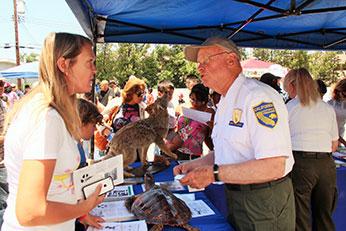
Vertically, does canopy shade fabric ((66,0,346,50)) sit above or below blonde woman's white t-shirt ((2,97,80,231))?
above

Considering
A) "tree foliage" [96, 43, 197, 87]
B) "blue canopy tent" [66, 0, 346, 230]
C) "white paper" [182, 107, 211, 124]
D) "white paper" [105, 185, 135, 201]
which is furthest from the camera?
"tree foliage" [96, 43, 197, 87]

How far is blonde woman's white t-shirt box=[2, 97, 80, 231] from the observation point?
1.05 meters

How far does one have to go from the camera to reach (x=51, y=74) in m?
1.18

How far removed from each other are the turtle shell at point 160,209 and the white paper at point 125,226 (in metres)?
0.05

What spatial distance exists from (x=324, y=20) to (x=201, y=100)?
214cm

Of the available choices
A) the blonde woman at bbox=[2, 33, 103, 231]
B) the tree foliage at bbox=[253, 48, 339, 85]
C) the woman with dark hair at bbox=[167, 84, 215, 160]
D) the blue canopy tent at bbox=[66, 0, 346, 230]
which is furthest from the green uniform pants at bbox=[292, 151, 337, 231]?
the tree foliage at bbox=[253, 48, 339, 85]

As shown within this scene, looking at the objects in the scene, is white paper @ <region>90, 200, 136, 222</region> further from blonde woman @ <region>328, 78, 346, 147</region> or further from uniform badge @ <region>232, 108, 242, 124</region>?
blonde woman @ <region>328, 78, 346, 147</region>

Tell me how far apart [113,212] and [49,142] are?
3.17 feet

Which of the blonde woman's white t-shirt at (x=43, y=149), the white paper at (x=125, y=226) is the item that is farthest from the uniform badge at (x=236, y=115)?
the blonde woman's white t-shirt at (x=43, y=149)

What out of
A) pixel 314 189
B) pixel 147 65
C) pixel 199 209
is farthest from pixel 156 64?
pixel 199 209

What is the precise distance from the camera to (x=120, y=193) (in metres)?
2.27

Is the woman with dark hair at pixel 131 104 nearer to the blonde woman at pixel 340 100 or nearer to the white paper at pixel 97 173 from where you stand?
the white paper at pixel 97 173

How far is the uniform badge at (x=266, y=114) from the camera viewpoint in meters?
1.62

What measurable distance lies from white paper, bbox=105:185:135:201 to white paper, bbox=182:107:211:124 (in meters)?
1.13
